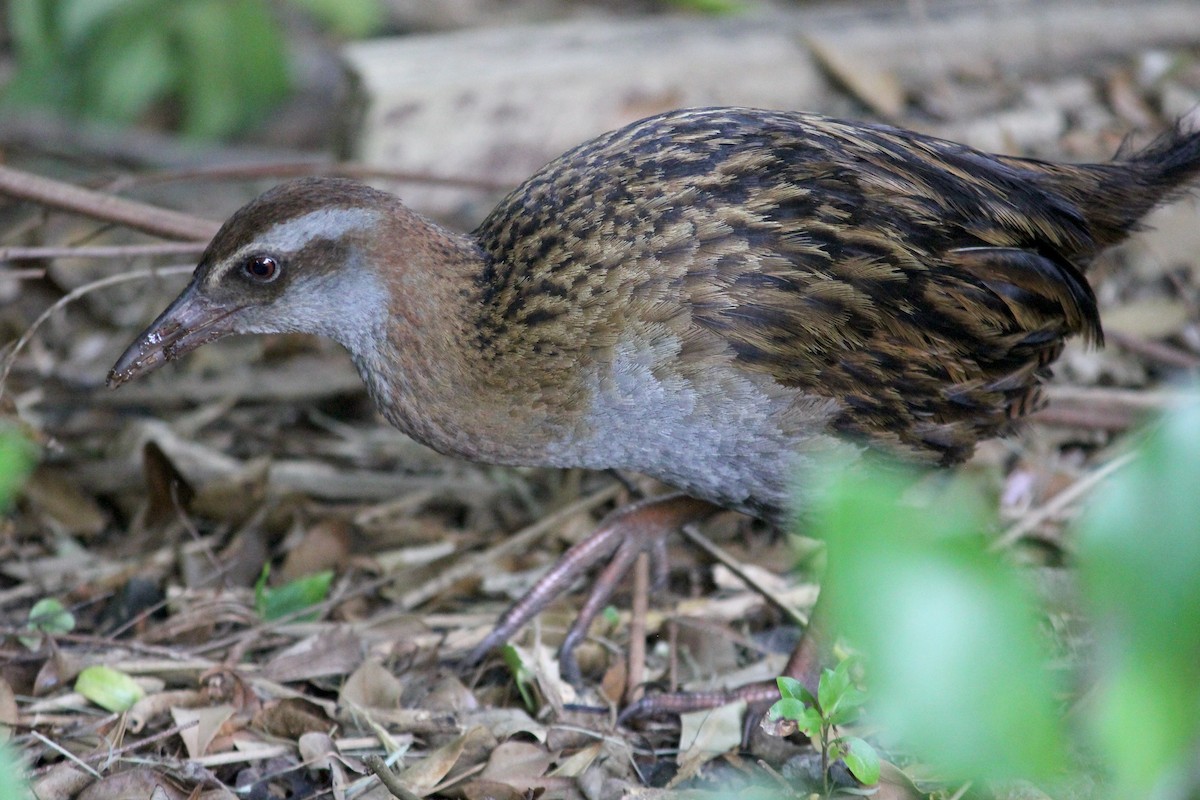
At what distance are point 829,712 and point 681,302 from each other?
950 mm

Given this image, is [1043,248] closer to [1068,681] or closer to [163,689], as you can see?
[1068,681]

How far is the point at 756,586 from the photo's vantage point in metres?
3.56

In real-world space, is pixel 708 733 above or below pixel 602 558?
below

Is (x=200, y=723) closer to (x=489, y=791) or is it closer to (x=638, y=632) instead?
(x=489, y=791)

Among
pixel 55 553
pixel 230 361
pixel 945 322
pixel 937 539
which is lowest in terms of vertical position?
pixel 55 553

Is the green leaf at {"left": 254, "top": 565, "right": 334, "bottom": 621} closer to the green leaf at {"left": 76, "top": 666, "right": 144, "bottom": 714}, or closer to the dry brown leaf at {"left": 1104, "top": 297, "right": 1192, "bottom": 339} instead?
the green leaf at {"left": 76, "top": 666, "right": 144, "bottom": 714}

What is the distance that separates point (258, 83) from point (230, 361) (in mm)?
1933

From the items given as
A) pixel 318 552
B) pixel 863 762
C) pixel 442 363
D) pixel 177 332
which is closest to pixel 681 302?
pixel 442 363

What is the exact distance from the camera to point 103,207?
351cm

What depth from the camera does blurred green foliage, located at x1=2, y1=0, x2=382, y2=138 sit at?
18.5 ft

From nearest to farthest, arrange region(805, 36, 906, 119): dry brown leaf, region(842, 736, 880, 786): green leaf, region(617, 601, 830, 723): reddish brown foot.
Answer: region(842, 736, 880, 786): green leaf < region(617, 601, 830, 723): reddish brown foot < region(805, 36, 906, 119): dry brown leaf

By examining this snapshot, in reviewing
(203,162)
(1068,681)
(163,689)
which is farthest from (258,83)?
(1068,681)

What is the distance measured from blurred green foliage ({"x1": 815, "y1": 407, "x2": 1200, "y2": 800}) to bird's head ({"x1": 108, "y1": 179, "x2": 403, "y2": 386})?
211cm

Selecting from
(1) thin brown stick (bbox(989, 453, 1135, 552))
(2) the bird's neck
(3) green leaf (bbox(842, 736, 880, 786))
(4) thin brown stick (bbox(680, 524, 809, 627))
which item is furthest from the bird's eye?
(1) thin brown stick (bbox(989, 453, 1135, 552))
